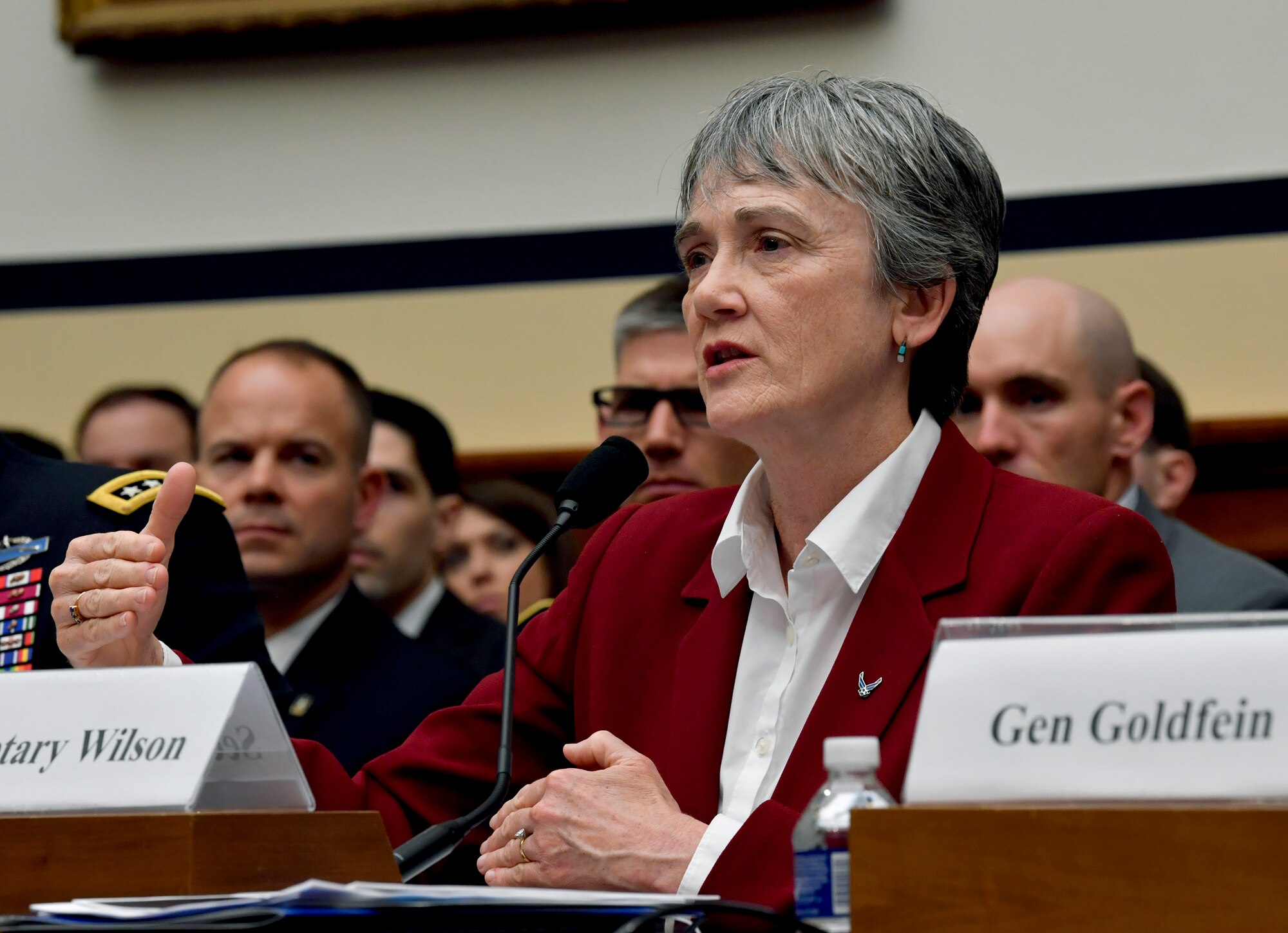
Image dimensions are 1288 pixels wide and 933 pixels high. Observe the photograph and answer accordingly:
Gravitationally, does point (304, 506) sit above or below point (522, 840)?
below

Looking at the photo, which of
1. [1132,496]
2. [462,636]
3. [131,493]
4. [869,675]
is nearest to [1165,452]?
[1132,496]

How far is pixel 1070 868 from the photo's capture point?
986 mm

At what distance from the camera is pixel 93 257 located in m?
4.17

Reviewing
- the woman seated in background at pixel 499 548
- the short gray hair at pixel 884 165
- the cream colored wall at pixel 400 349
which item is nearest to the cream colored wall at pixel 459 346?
the cream colored wall at pixel 400 349

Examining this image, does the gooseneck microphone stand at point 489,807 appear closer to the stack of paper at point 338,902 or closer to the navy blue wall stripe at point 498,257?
the stack of paper at point 338,902

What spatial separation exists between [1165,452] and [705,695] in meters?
1.97

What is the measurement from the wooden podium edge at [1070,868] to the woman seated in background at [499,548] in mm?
2941

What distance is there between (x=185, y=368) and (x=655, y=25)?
1635mm

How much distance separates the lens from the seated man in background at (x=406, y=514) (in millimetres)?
3992

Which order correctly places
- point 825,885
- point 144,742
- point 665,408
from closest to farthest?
point 825,885, point 144,742, point 665,408

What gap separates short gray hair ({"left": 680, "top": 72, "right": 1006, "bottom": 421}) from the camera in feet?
5.82

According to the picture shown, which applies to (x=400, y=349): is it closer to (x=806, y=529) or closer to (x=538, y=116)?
(x=538, y=116)

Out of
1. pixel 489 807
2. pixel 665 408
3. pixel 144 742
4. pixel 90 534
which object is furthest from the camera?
pixel 665 408

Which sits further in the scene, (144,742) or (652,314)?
(652,314)
